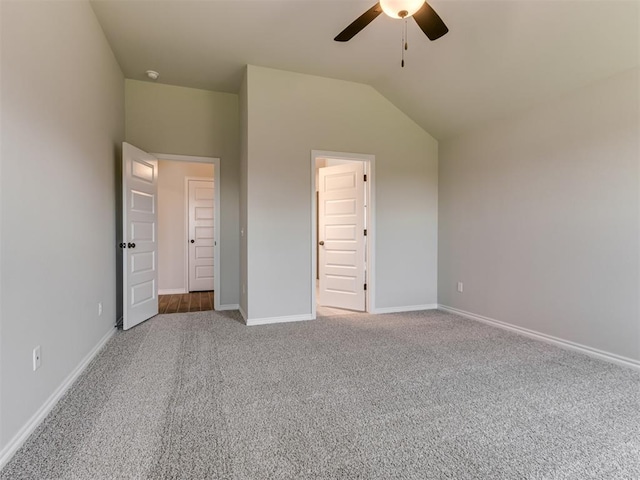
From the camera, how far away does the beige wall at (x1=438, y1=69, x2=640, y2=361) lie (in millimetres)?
2498

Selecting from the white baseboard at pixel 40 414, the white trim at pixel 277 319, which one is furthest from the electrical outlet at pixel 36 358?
the white trim at pixel 277 319

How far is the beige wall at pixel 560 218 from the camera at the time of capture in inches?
98.3

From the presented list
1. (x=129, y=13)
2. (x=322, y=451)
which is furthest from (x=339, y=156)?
(x=322, y=451)

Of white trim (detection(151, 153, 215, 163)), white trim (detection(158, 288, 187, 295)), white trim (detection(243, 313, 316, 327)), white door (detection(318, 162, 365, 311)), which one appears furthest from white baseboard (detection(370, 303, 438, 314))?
white trim (detection(158, 288, 187, 295))

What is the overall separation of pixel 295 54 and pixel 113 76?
200 cm

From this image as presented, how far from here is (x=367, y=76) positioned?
385cm

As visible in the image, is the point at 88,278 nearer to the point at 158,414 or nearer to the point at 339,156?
the point at 158,414

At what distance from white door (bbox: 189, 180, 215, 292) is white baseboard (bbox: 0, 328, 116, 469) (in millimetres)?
3287

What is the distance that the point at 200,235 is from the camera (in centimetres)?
592

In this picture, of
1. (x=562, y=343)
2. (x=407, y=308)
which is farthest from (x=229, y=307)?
(x=562, y=343)

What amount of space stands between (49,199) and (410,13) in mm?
2436

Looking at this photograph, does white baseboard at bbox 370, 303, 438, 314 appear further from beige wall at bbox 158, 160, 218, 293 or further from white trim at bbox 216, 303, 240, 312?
beige wall at bbox 158, 160, 218, 293

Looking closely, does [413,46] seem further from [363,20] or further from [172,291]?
[172,291]

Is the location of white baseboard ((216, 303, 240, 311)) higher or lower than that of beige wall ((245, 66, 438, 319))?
lower
